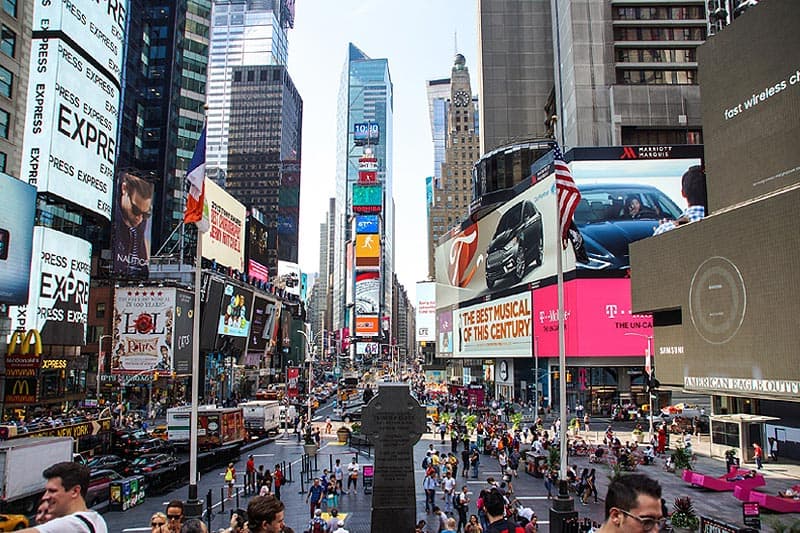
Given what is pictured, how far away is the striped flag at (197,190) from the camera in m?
18.1

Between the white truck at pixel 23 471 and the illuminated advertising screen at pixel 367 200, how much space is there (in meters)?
135

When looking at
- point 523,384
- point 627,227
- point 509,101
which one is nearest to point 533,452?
point 627,227

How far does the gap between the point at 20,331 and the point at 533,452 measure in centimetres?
3342

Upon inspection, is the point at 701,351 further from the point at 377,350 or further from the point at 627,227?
the point at 377,350

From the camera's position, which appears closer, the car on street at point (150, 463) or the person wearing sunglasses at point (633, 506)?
the person wearing sunglasses at point (633, 506)

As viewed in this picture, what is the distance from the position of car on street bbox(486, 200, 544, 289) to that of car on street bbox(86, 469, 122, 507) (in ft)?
187

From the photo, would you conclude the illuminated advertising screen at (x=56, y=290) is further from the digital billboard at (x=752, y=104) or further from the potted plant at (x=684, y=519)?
the digital billboard at (x=752, y=104)

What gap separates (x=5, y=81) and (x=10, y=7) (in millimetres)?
5202

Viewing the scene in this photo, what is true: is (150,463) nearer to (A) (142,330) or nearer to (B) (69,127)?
(B) (69,127)

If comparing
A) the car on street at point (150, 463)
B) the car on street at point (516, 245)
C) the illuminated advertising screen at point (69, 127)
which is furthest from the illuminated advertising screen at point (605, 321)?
the illuminated advertising screen at point (69, 127)

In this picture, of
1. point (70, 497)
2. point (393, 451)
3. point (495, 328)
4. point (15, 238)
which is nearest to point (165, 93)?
point (495, 328)

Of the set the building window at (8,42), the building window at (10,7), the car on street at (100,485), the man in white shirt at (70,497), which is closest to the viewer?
the man in white shirt at (70,497)

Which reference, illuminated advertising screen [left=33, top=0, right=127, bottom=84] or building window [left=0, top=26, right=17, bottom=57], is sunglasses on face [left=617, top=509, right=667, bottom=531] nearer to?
building window [left=0, top=26, right=17, bottom=57]

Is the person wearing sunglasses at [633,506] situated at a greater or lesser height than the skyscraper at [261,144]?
lesser
